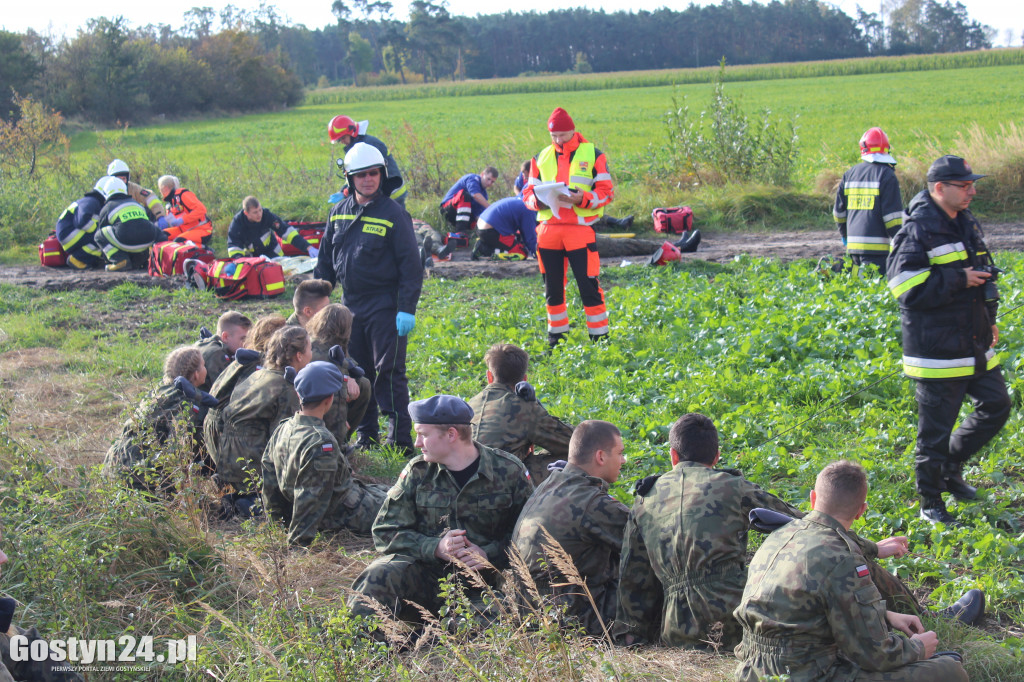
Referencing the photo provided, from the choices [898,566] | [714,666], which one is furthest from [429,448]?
[898,566]

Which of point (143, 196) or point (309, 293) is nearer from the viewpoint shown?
point (309, 293)

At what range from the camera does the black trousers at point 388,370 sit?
6.54 metres

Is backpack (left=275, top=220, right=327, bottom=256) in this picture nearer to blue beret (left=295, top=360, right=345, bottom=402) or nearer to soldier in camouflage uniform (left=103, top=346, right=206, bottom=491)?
soldier in camouflage uniform (left=103, top=346, right=206, bottom=491)

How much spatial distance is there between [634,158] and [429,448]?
18065mm

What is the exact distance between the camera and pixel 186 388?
532cm

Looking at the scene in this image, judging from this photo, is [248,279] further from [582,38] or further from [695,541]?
[582,38]

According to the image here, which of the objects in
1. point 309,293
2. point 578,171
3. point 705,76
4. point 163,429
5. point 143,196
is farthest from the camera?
point 705,76

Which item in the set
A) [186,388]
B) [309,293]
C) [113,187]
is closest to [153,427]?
[186,388]

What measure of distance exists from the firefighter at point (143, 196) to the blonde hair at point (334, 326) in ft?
28.6

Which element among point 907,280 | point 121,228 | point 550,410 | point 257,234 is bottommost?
point 550,410

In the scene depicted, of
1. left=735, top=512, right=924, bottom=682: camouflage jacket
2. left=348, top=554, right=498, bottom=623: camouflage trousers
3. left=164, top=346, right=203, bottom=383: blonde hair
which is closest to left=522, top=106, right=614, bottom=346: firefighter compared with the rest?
left=164, top=346, right=203, bottom=383: blonde hair

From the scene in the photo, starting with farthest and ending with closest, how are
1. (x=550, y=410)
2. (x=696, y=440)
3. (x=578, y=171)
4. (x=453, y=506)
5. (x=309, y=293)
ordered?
1. (x=578, y=171)
2. (x=550, y=410)
3. (x=309, y=293)
4. (x=453, y=506)
5. (x=696, y=440)

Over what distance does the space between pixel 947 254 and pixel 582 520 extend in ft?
8.42

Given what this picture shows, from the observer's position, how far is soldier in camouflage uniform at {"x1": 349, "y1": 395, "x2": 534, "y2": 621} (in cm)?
396
